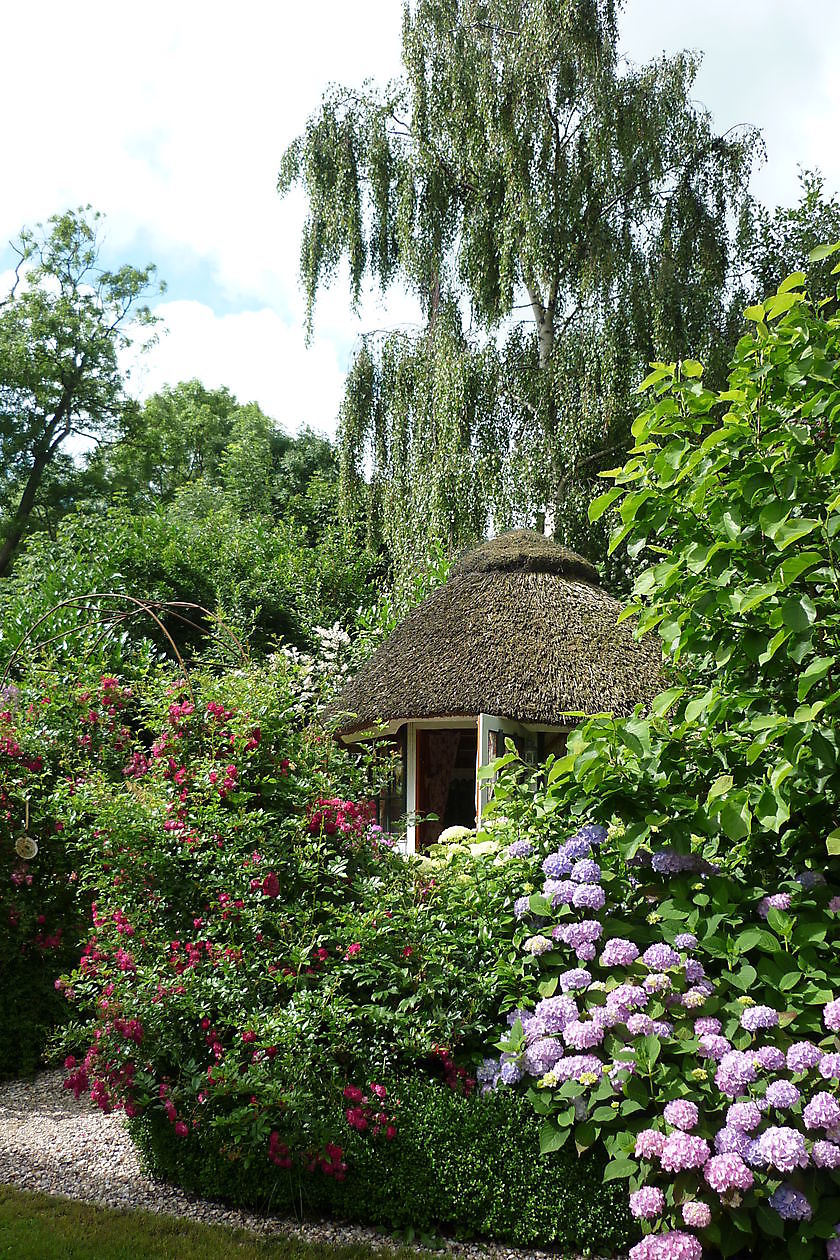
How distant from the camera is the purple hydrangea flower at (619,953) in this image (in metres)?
3.73

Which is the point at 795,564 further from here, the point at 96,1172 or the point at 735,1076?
the point at 96,1172

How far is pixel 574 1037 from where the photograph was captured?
359 cm

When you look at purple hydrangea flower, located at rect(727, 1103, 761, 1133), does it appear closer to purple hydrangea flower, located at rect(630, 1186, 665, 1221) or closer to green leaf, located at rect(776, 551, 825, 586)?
purple hydrangea flower, located at rect(630, 1186, 665, 1221)

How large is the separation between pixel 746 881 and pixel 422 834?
6.69 m

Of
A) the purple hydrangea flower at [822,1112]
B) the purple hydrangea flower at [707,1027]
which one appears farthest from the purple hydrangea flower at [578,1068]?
the purple hydrangea flower at [822,1112]

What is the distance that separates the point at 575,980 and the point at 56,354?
27.7m

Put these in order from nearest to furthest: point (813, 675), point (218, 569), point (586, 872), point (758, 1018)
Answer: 1. point (813, 675)
2. point (758, 1018)
3. point (586, 872)
4. point (218, 569)

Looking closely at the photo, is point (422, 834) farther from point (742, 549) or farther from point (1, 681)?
point (742, 549)

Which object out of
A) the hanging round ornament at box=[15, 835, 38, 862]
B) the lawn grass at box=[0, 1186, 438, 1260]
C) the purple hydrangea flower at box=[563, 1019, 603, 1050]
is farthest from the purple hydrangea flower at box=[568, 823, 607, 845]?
the hanging round ornament at box=[15, 835, 38, 862]

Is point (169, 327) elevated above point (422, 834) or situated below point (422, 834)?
above

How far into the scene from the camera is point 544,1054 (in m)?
3.68

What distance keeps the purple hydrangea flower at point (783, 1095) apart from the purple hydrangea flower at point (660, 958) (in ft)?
1.82

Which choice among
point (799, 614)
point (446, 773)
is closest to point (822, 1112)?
point (799, 614)

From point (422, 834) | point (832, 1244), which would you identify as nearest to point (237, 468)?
point (422, 834)
